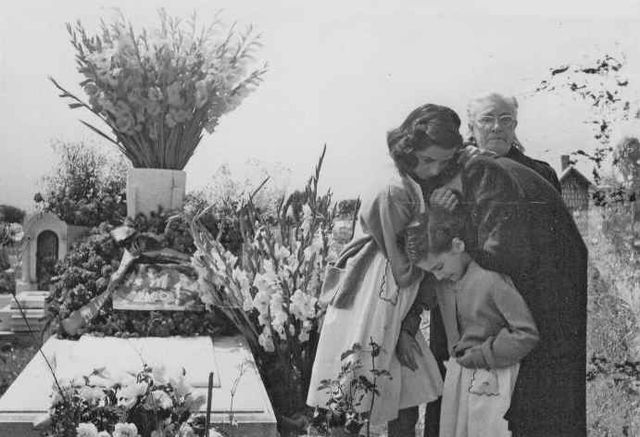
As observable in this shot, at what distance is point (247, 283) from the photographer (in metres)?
5.18

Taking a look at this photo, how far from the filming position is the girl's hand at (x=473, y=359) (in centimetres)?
444

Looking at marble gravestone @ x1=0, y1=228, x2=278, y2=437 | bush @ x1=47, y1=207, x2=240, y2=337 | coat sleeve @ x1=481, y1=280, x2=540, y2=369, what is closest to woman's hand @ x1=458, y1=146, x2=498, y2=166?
coat sleeve @ x1=481, y1=280, x2=540, y2=369

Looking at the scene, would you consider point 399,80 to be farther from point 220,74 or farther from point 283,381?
point 283,381

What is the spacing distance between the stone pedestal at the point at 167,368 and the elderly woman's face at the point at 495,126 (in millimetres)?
1614

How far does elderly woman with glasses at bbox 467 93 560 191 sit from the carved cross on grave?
188 cm

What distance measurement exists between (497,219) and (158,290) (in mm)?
2038

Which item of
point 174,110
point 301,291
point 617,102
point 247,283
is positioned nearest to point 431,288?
Result: point 301,291

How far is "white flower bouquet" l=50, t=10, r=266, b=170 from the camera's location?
5.20 metres

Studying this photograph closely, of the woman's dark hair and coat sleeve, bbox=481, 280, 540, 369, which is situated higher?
the woman's dark hair

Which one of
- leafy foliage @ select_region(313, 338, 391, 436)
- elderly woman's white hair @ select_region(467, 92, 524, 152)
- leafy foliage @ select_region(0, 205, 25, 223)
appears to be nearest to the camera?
leafy foliage @ select_region(313, 338, 391, 436)

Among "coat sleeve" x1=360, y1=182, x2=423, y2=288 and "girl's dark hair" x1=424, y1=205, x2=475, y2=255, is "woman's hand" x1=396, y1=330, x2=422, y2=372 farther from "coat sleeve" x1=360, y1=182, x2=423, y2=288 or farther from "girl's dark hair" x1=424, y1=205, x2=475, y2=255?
"girl's dark hair" x1=424, y1=205, x2=475, y2=255

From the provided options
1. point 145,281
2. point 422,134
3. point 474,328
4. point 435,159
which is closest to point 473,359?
point 474,328

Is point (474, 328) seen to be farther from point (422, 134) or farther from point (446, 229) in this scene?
point (422, 134)

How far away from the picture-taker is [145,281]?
5.45m
